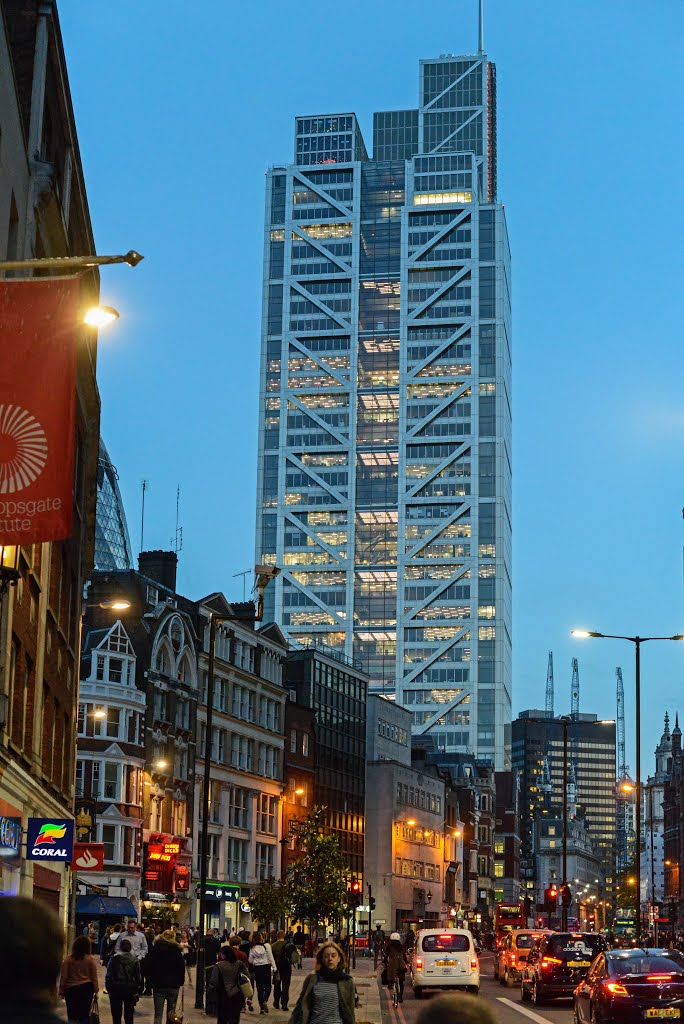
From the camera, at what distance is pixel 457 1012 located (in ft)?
18.2

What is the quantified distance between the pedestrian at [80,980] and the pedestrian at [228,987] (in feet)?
13.6

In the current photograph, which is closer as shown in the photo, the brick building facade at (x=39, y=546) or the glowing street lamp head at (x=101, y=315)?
the glowing street lamp head at (x=101, y=315)

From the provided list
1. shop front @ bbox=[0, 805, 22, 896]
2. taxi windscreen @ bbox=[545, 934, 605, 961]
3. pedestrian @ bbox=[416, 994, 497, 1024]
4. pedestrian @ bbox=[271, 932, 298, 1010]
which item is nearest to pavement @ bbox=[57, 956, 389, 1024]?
pedestrian @ bbox=[271, 932, 298, 1010]

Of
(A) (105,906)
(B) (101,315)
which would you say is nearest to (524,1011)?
(B) (101,315)

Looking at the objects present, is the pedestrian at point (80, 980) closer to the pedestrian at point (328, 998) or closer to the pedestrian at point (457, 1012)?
the pedestrian at point (328, 998)

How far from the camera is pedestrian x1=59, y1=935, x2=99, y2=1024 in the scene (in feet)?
74.9

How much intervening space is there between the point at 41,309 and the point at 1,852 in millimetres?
13550

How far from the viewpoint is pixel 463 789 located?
187625 mm

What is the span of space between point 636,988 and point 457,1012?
22.8 m

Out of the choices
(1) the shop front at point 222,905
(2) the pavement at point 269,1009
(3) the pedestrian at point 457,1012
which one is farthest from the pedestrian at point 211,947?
(1) the shop front at point 222,905

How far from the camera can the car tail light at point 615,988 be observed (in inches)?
1060

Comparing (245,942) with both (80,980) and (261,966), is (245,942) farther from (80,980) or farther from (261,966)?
(80,980)

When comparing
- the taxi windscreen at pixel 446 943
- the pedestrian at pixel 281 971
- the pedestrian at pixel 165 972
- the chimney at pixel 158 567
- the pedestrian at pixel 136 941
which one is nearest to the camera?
the pedestrian at pixel 165 972

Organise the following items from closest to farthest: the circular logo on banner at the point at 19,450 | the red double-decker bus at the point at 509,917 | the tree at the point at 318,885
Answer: the circular logo on banner at the point at 19,450 < the tree at the point at 318,885 < the red double-decker bus at the point at 509,917
